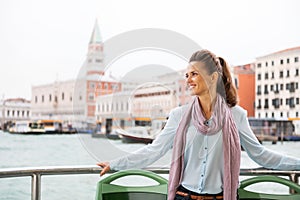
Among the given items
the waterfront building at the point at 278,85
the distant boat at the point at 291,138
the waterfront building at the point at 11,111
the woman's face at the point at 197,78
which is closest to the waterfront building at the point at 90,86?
the woman's face at the point at 197,78

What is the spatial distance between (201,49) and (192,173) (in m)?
0.30

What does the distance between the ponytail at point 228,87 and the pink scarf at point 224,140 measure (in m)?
0.02

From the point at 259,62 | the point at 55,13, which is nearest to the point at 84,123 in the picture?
the point at 55,13

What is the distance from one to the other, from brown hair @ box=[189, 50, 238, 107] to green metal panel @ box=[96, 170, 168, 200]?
0.34 metres

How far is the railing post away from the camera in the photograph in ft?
3.85

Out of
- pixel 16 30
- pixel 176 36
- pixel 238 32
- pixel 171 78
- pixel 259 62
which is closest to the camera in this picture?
pixel 176 36

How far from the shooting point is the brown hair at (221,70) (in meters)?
0.86

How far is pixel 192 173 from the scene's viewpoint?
917mm

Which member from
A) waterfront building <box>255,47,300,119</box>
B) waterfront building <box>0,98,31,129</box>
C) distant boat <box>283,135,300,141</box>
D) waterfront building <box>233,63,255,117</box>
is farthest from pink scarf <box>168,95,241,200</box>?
distant boat <box>283,135,300,141</box>

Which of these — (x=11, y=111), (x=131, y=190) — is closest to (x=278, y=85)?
(x=11, y=111)

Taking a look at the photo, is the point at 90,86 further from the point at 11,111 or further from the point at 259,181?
the point at 11,111

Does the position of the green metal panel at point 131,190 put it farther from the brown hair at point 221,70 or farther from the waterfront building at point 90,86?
the brown hair at point 221,70

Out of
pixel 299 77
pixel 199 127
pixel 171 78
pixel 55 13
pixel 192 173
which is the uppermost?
pixel 55 13

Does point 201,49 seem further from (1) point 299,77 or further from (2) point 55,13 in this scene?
(1) point 299,77
